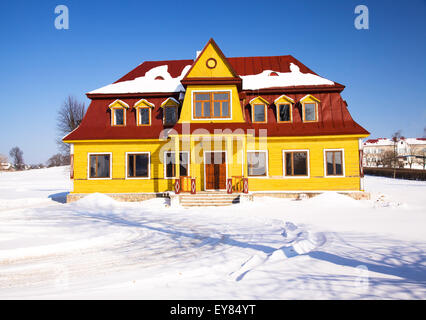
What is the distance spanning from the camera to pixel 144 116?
17.9 meters

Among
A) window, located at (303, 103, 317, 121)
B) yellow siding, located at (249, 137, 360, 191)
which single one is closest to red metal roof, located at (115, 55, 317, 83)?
window, located at (303, 103, 317, 121)

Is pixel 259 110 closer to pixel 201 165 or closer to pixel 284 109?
pixel 284 109

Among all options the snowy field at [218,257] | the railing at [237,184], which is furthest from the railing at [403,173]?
the railing at [237,184]

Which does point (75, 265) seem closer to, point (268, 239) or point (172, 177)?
point (268, 239)

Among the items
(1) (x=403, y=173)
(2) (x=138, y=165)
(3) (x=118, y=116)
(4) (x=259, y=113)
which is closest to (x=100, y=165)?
(2) (x=138, y=165)

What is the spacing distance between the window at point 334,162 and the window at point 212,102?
704 cm

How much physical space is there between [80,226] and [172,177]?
26.8 feet

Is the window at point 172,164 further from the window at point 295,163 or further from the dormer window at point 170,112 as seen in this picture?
the window at point 295,163

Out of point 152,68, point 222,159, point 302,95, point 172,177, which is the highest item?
point 152,68

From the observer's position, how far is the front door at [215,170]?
17109 millimetres

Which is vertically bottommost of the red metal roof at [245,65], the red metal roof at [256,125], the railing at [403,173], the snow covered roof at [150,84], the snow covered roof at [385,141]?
the railing at [403,173]

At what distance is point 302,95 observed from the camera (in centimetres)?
1767

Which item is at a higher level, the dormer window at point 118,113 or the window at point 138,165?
the dormer window at point 118,113
